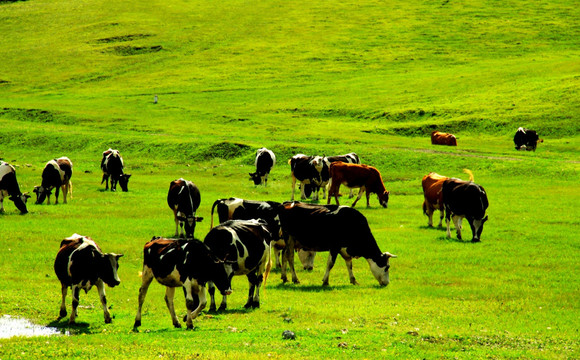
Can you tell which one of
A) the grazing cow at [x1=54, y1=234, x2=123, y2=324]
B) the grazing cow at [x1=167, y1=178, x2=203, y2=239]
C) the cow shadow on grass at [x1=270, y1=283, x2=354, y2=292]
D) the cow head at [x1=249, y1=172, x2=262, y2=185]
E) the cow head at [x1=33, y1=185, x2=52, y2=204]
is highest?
the grazing cow at [x1=54, y1=234, x2=123, y2=324]

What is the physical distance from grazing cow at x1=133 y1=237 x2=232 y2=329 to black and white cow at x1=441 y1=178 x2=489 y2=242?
12.6 metres

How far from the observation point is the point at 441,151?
5275 cm

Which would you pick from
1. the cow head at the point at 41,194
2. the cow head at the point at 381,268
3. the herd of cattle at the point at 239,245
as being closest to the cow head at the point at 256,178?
the cow head at the point at 41,194

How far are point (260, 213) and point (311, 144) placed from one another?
35613mm

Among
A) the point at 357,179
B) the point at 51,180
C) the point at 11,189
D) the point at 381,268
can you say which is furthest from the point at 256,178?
the point at 381,268

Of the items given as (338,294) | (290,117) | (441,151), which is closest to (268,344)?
(338,294)

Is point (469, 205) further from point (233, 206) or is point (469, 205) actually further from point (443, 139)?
point (443, 139)

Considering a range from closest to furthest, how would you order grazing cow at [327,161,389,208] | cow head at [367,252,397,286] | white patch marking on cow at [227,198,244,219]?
cow head at [367,252,397,286] → white patch marking on cow at [227,198,244,219] → grazing cow at [327,161,389,208]

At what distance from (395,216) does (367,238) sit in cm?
1135

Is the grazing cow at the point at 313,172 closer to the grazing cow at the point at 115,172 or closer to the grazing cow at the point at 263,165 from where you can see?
the grazing cow at the point at 263,165

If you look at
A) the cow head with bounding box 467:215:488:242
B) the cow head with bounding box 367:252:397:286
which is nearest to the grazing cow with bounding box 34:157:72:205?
the cow head with bounding box 467:215:488:242

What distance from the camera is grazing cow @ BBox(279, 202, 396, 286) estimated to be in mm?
19719

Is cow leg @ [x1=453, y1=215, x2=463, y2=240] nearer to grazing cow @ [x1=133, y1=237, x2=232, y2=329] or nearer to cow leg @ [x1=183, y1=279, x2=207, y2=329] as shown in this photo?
grazing cow @ [x1=133, y1=237, x2=232, y2=329]

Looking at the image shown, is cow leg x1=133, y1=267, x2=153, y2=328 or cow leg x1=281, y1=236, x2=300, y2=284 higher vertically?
cow leg x1=133, y1=267, x2=153, y2=328
